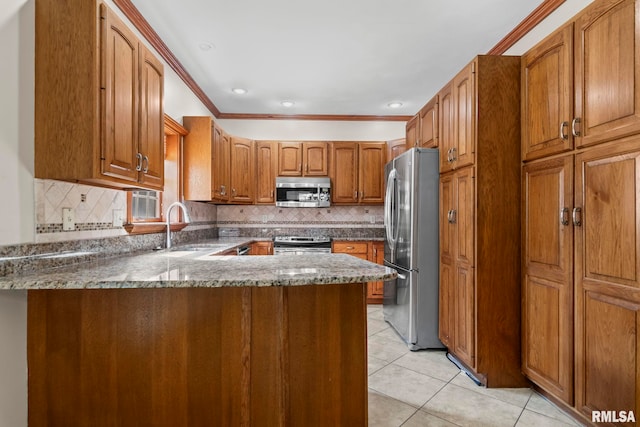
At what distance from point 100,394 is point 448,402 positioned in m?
1.99

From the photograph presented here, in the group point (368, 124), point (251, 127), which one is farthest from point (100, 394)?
point (368, 124)

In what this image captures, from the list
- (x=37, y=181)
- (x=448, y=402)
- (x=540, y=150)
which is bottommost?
(x=448, y=402)

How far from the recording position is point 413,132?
3.39 metres

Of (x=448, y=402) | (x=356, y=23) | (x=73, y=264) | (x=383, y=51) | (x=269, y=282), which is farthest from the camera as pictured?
(x=383, y=51)

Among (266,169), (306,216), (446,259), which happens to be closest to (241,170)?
(266,169)

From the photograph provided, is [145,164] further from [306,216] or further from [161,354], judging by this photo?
[306,216]

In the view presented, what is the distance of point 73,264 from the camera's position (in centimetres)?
170

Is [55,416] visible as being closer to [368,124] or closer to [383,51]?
[383,51]

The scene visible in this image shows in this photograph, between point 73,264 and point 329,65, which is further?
point 329,65

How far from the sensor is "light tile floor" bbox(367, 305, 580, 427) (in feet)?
6.01

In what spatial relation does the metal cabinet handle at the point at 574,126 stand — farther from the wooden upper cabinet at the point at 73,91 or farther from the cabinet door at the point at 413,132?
the wooden upper cabinet at the point at 73,91

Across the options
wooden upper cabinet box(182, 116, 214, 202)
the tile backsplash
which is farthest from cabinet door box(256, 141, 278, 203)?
wooden upper cabinet box(182, 116, 214, 202)

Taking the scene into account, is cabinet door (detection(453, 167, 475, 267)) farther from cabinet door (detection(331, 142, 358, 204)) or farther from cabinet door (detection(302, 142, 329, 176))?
cabinet door (detection(302, 142, 329, 176))

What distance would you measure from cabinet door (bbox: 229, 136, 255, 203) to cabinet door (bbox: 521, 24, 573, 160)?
3.23 metres
